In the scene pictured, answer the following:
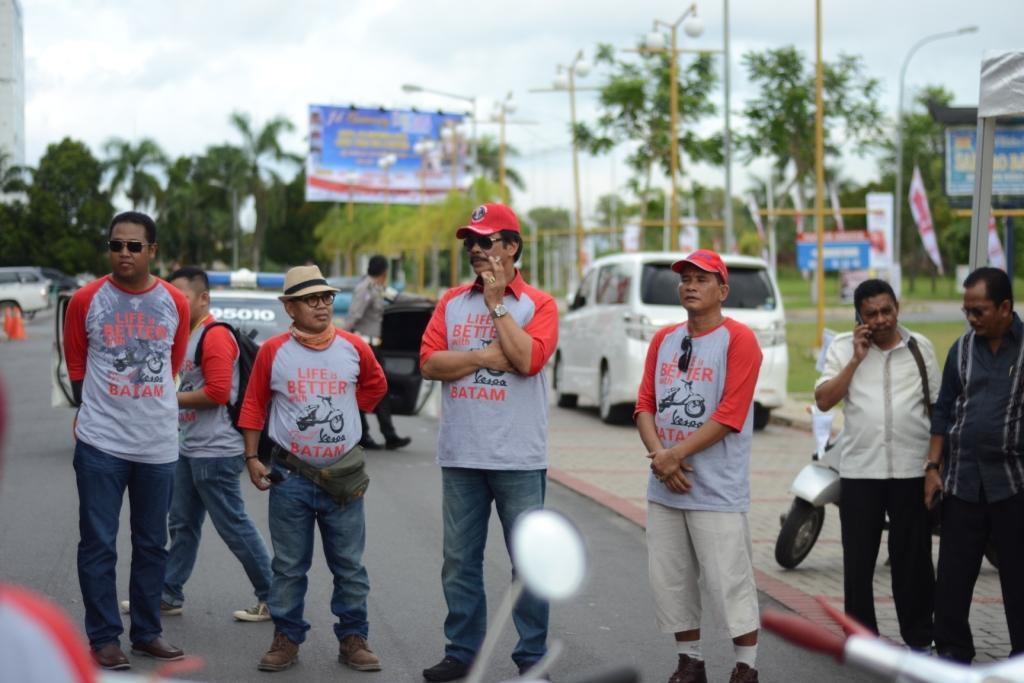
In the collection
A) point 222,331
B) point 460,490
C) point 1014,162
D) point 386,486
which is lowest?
point 386,486

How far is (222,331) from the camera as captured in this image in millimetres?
7184

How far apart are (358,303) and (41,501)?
4.72 m

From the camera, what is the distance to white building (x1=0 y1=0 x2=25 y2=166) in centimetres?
576

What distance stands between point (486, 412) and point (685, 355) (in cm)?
85

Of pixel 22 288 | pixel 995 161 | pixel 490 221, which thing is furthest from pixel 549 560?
pixel 22 288

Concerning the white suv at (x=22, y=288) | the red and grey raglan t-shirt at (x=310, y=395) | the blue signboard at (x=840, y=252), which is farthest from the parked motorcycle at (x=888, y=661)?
the white suv at (x=22, y=288)

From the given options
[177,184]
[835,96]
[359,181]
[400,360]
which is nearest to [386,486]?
[400,360]

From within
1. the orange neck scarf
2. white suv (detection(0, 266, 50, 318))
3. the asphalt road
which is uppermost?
the orange neck scarf

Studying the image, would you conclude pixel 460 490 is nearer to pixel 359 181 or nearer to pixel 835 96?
pixel 835 96

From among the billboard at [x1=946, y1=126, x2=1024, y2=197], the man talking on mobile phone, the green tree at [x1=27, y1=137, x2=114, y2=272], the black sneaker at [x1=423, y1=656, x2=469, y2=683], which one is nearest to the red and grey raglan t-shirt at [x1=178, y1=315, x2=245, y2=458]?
the black sneaker at [x1=423, y1=656, x2=469, y2=683]

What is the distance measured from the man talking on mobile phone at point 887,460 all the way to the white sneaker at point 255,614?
2837mm

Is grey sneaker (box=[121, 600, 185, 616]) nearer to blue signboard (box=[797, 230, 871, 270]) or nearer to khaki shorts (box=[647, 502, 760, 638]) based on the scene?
khaki shorts (box=[647, 502, 760, 638])

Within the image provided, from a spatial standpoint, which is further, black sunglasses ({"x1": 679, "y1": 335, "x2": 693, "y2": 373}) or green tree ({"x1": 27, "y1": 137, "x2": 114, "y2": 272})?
green tree ({"x1": 27, "y1": 137, "x2": 114, "y2": 272})

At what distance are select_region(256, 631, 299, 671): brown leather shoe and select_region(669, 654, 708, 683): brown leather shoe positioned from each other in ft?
5.34
